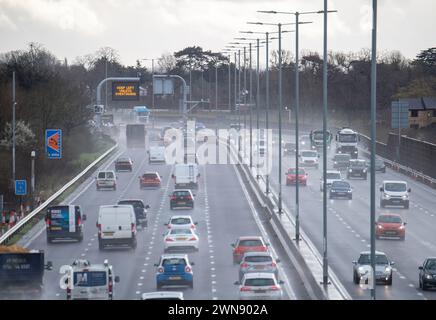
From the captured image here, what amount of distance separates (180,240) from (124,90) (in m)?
48.0

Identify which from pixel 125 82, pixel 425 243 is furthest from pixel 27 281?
pixel 125 82

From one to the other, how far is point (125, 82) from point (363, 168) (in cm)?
2057

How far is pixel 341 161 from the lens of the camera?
10500cm

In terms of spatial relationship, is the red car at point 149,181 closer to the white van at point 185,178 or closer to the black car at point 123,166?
the white van at point 185,178

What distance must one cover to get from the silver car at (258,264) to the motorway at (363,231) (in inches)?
103

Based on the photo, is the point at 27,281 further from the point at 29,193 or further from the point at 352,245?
the point at 29,193

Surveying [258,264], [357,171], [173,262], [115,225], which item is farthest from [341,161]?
[173,262]

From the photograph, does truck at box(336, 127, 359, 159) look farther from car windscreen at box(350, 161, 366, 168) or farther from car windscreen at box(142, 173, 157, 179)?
car windscreen at box(142, 173, 157, 179)

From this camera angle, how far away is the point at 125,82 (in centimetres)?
9606

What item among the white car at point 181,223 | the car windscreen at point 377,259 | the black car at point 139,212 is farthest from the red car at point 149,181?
the car windscreen at point 377,259

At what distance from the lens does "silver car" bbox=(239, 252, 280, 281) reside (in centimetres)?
3891

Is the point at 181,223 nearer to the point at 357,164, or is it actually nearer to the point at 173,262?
the point at 173,262

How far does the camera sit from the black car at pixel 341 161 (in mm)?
104375

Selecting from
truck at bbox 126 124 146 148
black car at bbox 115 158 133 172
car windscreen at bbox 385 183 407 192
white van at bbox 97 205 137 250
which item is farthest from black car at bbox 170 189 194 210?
truck at bbox 126 124 146 148
